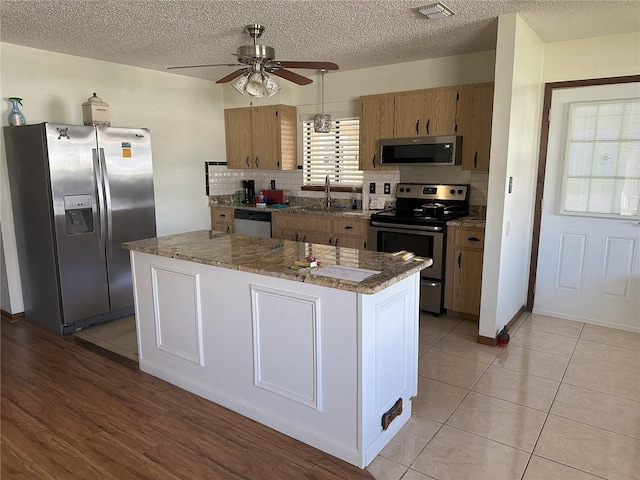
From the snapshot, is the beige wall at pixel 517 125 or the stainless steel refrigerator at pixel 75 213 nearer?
the beige wall at pixel 517 125

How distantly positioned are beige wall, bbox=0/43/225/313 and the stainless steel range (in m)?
2.46

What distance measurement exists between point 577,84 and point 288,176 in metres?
3.34

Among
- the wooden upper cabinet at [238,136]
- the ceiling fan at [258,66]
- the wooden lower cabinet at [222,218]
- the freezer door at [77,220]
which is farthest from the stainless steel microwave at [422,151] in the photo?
the freezer door at [77,220]

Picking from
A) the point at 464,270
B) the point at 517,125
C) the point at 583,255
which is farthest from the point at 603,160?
the point at 464,270

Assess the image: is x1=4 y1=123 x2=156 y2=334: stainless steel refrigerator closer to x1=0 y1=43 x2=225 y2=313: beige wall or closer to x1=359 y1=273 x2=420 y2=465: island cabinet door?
x1=0 y1=43 x2=225 y2=313: beige wall

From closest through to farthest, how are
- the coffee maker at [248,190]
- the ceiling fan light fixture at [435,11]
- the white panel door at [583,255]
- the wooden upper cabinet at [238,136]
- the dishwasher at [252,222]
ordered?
the ceiling fan light fixture at [435,11] → the white panel door at [583,255] → the dishwasher at [252,222] → the wooden upper cabinet at [238,136] → the coffee maker at [248,190]

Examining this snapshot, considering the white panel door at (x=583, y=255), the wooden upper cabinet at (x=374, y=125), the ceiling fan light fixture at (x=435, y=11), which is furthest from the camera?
the wooden upper cabinet at (x=374, y=125)

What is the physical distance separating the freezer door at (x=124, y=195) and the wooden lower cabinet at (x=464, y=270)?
2940 mm

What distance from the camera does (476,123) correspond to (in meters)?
4.08

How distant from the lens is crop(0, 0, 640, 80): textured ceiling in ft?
9.63

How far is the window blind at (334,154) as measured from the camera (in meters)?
5.20

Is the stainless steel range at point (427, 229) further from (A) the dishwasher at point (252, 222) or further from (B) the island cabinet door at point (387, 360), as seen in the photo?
(B) the island cabinet door at point (387, 360)

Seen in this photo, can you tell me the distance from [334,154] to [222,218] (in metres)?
1.69

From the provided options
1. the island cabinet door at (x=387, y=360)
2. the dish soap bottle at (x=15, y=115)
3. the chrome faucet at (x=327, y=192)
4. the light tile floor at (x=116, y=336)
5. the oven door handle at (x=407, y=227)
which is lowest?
the light tile floor at (x=116, y=336)
